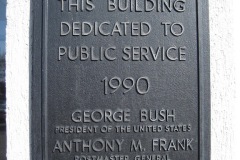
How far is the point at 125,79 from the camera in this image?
7.06ft

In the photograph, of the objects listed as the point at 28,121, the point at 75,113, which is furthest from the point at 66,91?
the point at 28,121

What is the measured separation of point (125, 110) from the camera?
215cm

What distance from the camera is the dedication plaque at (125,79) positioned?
213cm

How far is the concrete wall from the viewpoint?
211 centimetres

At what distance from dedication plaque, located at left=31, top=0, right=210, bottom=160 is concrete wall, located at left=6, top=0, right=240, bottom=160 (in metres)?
0.06

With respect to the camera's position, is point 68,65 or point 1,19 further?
point 1,19

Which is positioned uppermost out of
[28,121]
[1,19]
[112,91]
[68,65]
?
A: [1,19]

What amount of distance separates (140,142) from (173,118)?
0.77 feet

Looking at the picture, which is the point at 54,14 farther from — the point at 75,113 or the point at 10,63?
the point at 75,113

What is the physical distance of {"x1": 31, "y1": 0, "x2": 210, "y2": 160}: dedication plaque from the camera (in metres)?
2.13
